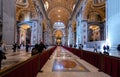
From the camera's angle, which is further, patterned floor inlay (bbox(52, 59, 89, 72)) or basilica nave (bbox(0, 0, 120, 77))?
patterned floor inlay (bbox(52, 59, 89, 72))

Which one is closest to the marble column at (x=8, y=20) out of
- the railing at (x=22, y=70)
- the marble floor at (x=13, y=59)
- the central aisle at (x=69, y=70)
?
the marble floor at (x=13, y=59)

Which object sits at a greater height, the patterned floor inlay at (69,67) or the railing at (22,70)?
the railing at (22,70)

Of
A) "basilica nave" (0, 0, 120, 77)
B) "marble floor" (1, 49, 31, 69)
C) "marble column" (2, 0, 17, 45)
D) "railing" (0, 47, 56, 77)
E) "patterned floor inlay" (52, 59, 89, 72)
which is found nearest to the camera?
"railing" (0, 47, 56, 77)

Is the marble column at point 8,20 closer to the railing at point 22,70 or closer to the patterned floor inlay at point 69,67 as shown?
the patterned floor inlay at point 69,67

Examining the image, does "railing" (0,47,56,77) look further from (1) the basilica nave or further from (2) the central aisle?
(2) the central aisle

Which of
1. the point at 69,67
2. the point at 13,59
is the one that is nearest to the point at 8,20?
the point at 13,59

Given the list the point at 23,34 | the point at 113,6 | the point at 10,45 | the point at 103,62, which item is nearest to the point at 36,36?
the point at 23,34

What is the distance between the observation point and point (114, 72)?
6.08m

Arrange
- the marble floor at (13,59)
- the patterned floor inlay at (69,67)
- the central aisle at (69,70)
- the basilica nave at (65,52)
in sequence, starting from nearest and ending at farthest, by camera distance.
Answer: the basilica nave at (65,52), the central aisle at (69,70), the marble floor at (13,59), the patterned floor inlay at (69,67)

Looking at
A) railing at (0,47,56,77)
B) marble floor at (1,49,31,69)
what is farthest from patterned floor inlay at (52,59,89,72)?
railing at (0,47,56,77)

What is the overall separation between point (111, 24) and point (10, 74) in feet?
49.5

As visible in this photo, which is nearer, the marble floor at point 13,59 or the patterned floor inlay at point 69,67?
the marble floor at point 13,59

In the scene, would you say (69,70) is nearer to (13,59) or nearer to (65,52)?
(13,59)

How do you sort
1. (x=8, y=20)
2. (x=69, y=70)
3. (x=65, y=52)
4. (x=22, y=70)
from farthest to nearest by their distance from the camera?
1. (x=65, y=52)
2. (x=8, y=20)
3. (x=69, y=70)
4. (x=22, y=70)
